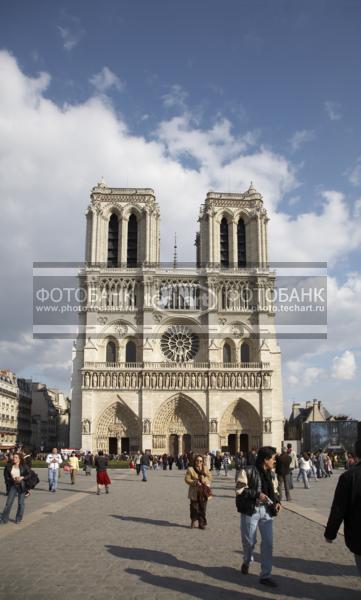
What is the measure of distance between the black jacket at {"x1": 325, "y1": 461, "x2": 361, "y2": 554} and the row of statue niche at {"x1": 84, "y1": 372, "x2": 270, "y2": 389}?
41.7m

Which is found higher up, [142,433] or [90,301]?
[90,301]

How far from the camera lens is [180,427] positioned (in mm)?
47344

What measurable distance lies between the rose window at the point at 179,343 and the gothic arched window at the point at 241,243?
8.08 m

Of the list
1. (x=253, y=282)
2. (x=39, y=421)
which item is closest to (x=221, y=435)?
(x=253, y=282)

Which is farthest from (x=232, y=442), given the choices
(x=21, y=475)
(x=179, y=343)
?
(x=21, y=475)

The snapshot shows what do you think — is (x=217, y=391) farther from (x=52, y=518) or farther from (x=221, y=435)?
(x=52, y=518)

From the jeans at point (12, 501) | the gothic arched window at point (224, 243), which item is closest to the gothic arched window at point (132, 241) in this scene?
the gothic arched window at point (224, 243)

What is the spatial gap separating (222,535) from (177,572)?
3266 millimetres

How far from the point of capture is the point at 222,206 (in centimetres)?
5259

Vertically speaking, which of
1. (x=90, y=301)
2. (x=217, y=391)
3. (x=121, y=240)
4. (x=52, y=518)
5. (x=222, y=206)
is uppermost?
(x=222, y=206)

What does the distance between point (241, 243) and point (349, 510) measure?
1894 inches

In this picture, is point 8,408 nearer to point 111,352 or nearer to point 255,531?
point 111,352

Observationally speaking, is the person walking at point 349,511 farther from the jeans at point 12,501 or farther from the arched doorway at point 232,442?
the arched doorway at point 232,442

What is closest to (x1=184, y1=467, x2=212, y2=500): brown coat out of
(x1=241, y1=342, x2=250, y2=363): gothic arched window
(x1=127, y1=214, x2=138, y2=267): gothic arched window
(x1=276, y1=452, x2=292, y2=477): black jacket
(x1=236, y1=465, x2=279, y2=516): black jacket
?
(x1=236, y1=465, x2=279, y2=516): black jacket
